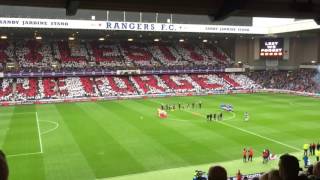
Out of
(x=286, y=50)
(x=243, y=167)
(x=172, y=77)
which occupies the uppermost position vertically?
(x=286, y=50)

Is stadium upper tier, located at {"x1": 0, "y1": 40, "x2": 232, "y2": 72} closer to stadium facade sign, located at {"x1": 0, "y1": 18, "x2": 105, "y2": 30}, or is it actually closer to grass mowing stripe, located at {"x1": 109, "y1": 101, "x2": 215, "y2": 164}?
stadium facade sign, located at {"x1": 0, "y1": 18, "x2": 105, "y2": 30}

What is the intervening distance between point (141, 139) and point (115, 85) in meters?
39.3

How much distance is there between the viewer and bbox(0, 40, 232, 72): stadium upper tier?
7094 centimetres

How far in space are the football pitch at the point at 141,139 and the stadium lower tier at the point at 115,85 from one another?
1173cm

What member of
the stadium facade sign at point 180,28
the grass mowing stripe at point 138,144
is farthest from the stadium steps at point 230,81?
the grass mowing stripe at point 138,144

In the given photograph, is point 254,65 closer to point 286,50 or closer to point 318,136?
point 286,50

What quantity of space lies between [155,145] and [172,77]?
47.9 meters

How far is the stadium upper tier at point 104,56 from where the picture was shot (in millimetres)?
70938

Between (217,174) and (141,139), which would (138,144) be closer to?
(141,139)

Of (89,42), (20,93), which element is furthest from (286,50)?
(20,93)

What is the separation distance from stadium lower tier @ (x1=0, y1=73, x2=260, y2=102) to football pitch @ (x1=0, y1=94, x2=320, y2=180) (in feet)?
38.5

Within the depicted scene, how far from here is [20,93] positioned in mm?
61781

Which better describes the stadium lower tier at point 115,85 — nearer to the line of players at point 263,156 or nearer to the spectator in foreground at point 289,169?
the line of players at point 263,156

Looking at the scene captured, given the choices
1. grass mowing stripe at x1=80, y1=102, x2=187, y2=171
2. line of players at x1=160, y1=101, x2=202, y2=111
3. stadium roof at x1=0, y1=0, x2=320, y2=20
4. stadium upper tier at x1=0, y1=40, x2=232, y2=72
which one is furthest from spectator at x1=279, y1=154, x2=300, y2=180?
stadium upper tier at x1=0, y1=40, x2=232, y2=72
